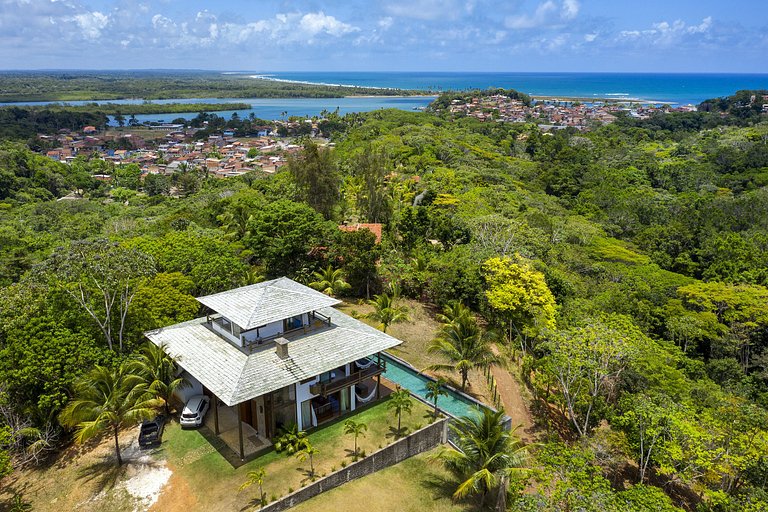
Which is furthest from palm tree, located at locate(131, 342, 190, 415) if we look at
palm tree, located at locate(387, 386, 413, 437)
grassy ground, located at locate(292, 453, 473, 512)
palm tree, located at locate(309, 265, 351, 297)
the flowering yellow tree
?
the flowering yellow tree

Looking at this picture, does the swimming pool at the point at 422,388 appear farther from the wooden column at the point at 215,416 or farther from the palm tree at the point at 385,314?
the wooden column at the point at 215,416

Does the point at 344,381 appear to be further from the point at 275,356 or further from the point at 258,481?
the point at 258,481

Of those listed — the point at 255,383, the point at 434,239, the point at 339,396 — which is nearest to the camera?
the point at 255,383

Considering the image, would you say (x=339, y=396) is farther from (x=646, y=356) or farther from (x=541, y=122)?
(x=541, y=122)

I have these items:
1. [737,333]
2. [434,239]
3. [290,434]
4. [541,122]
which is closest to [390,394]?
[290,434]

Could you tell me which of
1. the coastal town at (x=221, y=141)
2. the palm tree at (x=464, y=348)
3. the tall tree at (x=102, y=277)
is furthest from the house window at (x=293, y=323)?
the coastal town at (x=221, y=141)

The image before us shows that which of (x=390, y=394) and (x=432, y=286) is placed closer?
(x=390, y=394)

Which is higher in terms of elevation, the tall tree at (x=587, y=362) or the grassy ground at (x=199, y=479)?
the tall tree at (x=587, y=362)
